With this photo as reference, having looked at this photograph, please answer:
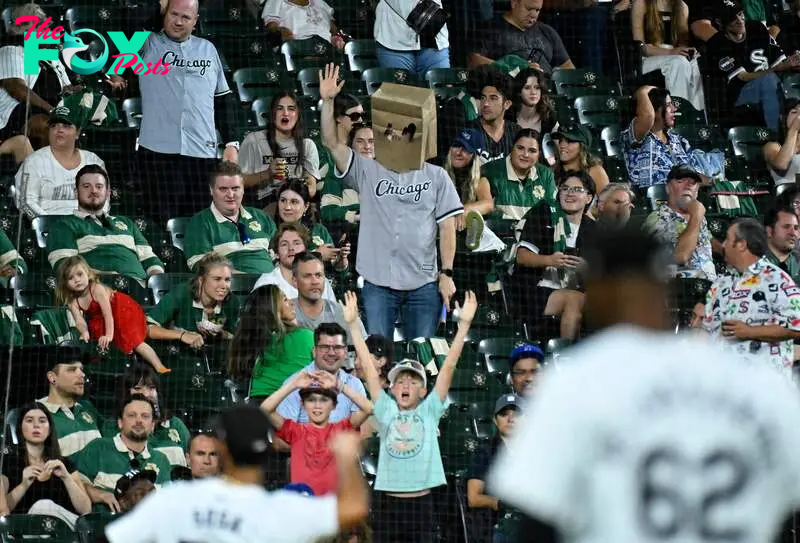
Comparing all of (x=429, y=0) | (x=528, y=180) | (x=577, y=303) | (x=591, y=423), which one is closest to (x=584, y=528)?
(x=591, y=423)

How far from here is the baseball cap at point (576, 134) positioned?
11.6 meters

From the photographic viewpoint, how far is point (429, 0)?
40.8 feet

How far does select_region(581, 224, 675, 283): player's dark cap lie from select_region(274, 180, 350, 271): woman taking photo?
679 centimetres

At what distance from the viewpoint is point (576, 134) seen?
11820 millimetres

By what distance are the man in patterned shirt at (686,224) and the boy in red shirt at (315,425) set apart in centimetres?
252

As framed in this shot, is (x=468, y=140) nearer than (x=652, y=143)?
Yes

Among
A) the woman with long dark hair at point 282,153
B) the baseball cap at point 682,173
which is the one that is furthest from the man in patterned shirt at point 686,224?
the woman with long dark hair at point 282,153

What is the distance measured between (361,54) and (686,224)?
2949mm

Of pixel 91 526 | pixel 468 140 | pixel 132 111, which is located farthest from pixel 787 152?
pixel 91 526

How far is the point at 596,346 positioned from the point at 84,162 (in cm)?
773

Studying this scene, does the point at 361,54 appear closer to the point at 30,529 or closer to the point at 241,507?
the point at 30,529

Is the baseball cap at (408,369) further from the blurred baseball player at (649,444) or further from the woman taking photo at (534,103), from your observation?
the blurred baseball player at (649,444)

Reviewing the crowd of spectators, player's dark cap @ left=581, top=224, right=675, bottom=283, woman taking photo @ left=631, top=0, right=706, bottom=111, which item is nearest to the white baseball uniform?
player's dark cap @ left=581, top=224, right=675, bottom=283
